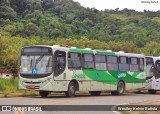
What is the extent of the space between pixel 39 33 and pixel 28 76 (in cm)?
8368

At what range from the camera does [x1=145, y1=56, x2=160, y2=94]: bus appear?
32906mm

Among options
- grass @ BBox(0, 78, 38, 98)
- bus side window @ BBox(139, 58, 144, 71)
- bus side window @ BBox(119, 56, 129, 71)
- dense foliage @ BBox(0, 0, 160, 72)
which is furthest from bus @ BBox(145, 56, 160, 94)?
dense foliage @ BBox(0, 0, 160, 72)

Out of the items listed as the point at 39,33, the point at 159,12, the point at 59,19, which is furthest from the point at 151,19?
the point at 39,33

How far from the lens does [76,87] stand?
81.3 ft

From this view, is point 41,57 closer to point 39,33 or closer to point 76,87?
point 76,87

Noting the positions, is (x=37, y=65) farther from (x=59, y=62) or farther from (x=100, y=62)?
(x=100, y=62)

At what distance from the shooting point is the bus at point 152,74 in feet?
108

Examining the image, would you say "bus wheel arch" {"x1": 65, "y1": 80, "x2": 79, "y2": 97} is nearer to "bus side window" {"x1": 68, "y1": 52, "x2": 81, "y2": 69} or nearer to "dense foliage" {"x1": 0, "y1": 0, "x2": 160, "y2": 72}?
"bus side window" {"x1": 68, "y1": 52, "x2": 81, "y2": 69}

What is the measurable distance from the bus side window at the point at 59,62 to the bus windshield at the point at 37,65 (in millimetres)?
365

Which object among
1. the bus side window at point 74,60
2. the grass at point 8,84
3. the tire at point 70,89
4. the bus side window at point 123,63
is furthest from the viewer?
the bus side window at point 123,63

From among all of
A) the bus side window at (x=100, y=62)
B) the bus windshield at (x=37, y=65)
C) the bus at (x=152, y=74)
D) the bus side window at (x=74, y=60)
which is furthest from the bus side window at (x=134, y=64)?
the bus windshield at (x=37, y=65)

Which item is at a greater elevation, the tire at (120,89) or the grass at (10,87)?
the grass at (10,87)

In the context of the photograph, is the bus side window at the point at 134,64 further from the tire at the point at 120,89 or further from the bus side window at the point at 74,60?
the bus side window at the point at 74,60

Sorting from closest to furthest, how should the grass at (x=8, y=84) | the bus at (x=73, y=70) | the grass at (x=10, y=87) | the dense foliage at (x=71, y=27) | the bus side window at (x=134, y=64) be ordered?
the bus at (x=73, y=70) < the grass at (x=10, y=87) < the grass at (x=8, y=84) < the bus side window at (x=134, y=64) < the dense foliage at (x=71, y=27)
